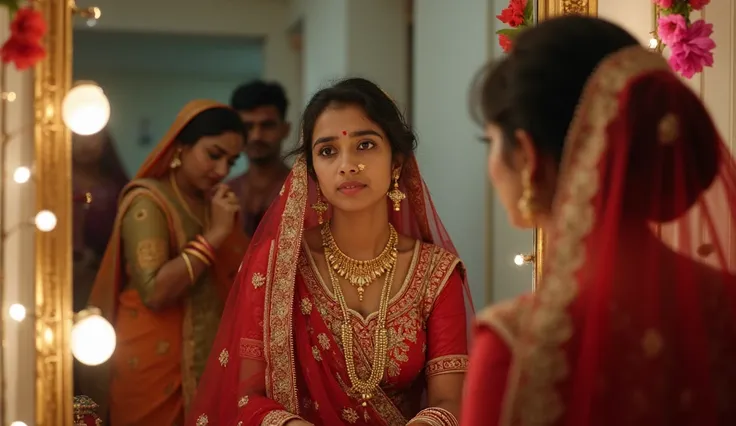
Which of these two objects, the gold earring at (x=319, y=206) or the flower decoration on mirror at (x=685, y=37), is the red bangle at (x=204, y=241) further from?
the flower decoration on mirror at (x=685, y=37)

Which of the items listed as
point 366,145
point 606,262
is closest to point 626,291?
point 606,262

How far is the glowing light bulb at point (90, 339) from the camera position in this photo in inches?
58.1

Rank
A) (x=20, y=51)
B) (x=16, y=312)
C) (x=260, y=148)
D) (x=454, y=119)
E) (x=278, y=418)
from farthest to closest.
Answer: (x=454, y=119), (x=260, y=148), (x=278, y=418), (x=16, y=312), (x=20, y=51)

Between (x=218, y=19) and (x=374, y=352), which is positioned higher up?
(x=218, y=19)

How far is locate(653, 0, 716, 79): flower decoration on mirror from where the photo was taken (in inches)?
63.9

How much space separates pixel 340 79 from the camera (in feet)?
6.13

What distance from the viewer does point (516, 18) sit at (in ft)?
6.20

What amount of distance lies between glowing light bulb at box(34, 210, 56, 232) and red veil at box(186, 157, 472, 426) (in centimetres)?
40

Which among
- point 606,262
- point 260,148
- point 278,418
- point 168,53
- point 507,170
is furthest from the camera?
point 260,148

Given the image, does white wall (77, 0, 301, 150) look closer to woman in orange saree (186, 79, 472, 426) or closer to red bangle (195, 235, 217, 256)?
woman in orange saree (186, 79, 472, 426)

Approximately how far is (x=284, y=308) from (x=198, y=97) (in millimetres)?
467

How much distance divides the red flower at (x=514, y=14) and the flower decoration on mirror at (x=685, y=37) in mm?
305

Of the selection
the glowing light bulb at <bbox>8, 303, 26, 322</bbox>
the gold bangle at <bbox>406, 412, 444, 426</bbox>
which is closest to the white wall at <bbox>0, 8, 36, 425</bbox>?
the glowing light bulb at <bbox>8, 303, 26, 322</bbox>

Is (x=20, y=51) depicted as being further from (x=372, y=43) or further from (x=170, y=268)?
(x=372, y=43)
